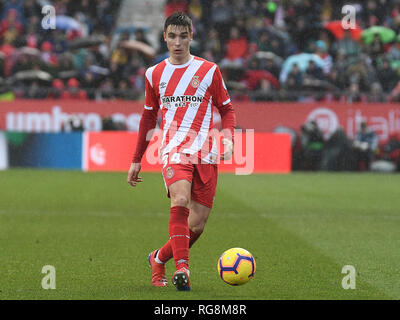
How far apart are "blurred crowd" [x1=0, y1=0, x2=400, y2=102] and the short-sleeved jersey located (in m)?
16.3

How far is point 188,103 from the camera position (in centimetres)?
664

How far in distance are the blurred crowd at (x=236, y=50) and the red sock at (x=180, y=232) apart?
1664 cm

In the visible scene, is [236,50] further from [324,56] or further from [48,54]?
[48,54]

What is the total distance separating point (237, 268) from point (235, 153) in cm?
Answer: 1531

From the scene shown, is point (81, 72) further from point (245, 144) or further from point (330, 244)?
point (330, 244)

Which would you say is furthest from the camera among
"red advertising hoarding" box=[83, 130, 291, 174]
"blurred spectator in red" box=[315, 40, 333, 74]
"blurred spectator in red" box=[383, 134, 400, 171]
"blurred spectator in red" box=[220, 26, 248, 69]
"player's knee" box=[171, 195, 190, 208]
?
"blurred spectator in red" box=[220, 26, 248, 69]

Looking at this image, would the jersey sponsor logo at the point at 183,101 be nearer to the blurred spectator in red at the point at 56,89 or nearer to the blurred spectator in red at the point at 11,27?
the blurred spectator in red at the point at 56,89

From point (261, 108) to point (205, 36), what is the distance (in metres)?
3.37

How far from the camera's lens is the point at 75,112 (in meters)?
22.7

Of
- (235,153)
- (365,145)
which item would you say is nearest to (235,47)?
(235,153)

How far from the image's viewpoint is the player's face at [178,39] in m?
6.53

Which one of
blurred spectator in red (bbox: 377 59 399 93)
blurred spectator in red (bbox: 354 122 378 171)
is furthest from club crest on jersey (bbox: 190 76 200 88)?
blurred spectator in red (bbox: 377 59 399 93)

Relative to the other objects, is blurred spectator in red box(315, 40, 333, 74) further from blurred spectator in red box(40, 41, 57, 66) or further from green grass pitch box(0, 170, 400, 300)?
blurred spectator in red box(40, 41, 57, 66)

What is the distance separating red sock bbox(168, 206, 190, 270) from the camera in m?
6.46
